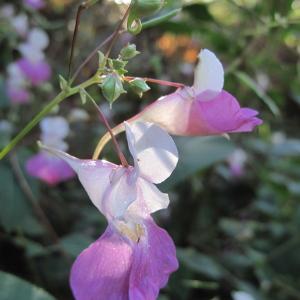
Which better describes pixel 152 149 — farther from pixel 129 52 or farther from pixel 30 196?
pixel 30 196

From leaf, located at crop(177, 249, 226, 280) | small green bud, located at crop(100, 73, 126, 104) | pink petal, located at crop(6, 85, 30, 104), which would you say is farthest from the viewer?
pink petal, located at crop(6, 85, 30, 104)

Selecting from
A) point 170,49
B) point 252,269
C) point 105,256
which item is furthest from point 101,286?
point 170,49

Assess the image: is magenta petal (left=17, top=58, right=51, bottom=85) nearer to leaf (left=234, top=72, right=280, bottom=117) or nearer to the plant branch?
the plant branch

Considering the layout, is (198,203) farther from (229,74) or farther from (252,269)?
(229,74)

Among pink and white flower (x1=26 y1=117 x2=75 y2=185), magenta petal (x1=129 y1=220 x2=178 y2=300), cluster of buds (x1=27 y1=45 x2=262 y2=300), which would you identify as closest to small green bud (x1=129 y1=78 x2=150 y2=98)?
cluster of buds (x1=27 y1=45 x2=262 y2=300)

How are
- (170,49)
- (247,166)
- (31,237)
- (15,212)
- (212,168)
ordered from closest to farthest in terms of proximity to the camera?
(15,212), (31,237), (212,168), (247,166), (170,49)

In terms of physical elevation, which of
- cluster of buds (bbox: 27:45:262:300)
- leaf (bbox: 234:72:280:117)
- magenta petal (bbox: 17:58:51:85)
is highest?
cluster of buds (bbox: 27:45:262:300)
